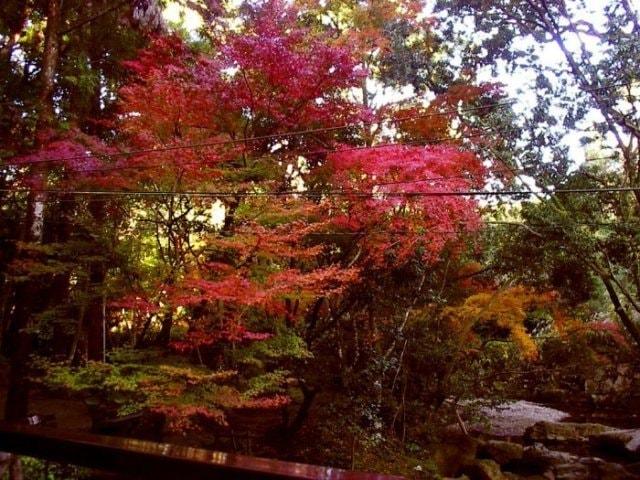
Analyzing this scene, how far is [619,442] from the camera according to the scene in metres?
10.9

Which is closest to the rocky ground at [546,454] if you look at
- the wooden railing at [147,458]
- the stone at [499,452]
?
the stone at [499,452]

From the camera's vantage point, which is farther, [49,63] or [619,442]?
[619,442]

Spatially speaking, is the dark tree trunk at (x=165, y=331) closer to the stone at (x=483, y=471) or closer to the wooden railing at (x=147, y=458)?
the stone at (x=483, y=471)

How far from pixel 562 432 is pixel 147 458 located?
43.5 ft

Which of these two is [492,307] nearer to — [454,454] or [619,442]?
[454,454]

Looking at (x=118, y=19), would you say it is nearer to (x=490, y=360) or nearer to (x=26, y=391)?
(x=26, y=391)

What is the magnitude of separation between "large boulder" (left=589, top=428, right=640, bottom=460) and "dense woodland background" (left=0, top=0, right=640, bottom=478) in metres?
2.20

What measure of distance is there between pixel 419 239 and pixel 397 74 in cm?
341

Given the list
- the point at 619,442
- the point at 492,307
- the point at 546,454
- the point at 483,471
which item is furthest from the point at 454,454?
the point at 619,442

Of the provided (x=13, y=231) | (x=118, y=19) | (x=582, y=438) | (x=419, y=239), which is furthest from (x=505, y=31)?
(x=13, y=231)

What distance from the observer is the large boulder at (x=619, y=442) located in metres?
10.5

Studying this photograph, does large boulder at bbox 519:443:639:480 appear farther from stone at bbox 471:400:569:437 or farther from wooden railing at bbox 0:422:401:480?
wooden railing at bbox 0:422:401:480

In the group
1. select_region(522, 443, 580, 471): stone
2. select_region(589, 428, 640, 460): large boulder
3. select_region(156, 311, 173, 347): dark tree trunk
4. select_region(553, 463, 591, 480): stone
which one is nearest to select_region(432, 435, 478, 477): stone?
select_region(522, 443, 580, 471): stone

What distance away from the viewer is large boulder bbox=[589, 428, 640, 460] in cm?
1049
